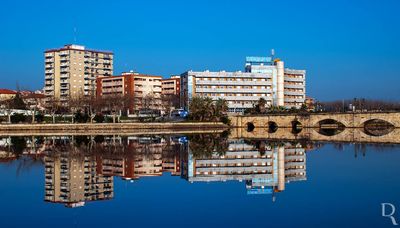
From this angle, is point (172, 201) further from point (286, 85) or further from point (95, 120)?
point (286, 85)

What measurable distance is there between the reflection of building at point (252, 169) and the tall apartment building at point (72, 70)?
115187mm

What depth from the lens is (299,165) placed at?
28.7 metres

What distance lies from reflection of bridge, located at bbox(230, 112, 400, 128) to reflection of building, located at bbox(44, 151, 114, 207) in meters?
62.0

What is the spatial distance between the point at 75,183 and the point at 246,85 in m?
109

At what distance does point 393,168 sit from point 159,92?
408ft

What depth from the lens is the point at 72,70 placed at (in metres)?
149

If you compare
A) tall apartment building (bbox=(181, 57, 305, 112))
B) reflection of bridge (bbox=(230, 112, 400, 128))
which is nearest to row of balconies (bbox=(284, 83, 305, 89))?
tall apartment building (bbox=(181, 57, 305, 112))

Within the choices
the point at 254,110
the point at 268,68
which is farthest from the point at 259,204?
the point at 268,68

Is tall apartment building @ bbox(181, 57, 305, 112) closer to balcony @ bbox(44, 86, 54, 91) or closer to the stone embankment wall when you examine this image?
the stone embankment wall

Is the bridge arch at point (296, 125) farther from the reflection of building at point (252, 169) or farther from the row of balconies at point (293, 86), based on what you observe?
the reflection of building at point (252, 169)

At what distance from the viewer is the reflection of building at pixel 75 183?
17.8 m

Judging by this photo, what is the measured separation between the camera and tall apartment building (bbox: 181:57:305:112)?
415ft

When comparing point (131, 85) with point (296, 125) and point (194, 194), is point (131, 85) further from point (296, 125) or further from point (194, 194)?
point (194, 194)

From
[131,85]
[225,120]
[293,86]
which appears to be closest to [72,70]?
[131,85]
